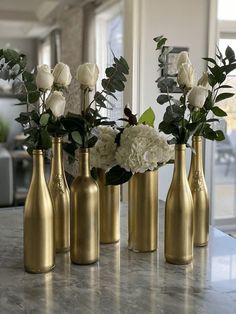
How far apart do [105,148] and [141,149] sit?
0.13 m

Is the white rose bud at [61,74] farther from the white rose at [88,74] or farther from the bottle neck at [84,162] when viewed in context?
the bottle neck at [84,162]

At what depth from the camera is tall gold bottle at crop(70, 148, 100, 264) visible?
3.72 feet

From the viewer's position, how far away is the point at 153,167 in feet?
3.96

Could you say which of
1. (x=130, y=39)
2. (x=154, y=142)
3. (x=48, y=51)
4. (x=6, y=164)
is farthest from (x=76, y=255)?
(x=48, y=51)

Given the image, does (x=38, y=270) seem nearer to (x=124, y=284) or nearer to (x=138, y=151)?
(x=124, y=284)

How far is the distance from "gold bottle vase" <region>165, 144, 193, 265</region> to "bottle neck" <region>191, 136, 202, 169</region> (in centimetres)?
11

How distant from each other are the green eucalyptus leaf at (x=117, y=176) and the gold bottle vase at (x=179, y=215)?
0.13m

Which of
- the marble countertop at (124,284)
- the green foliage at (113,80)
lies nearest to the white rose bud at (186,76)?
the green foliage at (113,80)

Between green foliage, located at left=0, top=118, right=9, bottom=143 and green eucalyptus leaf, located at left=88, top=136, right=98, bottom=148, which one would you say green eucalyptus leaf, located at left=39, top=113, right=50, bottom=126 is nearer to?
green eucalyptus leaf, located at left=88, top=136, right=98, bottom=148

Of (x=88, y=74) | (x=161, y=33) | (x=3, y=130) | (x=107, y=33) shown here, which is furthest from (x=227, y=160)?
(x=88, y=74)

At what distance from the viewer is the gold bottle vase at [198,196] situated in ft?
4.25

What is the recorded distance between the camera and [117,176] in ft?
4.02

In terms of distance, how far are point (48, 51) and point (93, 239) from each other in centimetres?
580

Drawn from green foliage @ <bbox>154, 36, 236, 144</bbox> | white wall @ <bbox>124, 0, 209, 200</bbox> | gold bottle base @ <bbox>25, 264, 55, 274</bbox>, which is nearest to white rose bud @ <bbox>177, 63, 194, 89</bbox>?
green foliage @ <bbox>154, 36, 236, 144</bbox>
